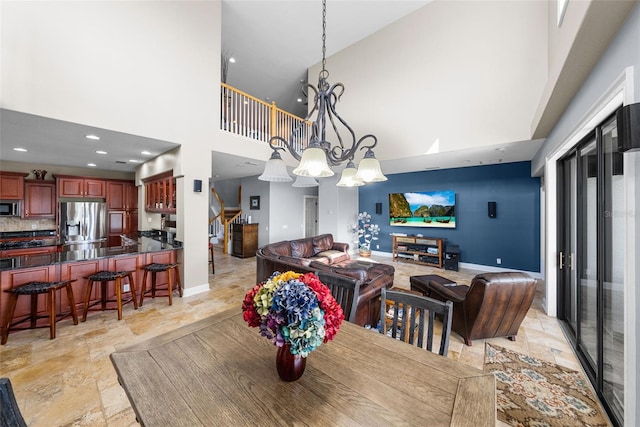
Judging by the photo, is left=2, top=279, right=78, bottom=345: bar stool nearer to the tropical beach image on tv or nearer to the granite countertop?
the granite countertop

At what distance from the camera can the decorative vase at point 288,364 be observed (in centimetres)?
101

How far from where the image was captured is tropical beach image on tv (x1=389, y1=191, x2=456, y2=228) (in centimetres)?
641

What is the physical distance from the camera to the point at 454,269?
5.92 metres

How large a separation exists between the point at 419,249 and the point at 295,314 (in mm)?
6296

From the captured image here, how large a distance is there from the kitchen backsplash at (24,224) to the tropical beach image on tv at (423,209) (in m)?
8.71

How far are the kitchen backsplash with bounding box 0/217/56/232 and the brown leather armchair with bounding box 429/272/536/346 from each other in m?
8.27

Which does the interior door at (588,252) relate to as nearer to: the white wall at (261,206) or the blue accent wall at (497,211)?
the blue accent wall at (497,211)

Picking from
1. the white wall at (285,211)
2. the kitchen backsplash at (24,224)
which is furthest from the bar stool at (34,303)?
the white wall at (285,211)

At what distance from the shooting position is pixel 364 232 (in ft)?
26.1

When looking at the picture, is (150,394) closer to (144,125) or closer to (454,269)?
(144,125)

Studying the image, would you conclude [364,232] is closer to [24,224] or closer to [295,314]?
[295,314]

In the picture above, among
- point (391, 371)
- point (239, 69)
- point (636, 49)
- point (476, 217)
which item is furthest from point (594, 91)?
point (239, 69)

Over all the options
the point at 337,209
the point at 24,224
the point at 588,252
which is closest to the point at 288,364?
the point at 588,252

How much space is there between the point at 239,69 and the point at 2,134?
5027 mm
